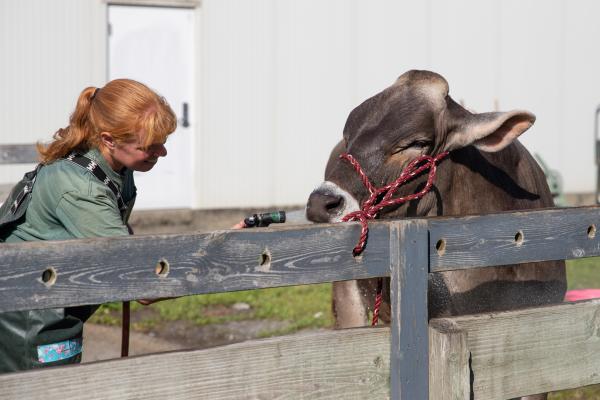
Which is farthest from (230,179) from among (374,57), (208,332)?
(208,332)

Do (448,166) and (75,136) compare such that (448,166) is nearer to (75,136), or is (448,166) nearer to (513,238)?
(513,238)

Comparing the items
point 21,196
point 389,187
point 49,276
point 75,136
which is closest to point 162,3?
point 389,187

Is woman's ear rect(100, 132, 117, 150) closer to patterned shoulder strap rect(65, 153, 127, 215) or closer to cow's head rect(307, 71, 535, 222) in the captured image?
patterned shoulder strap rect(65, 153, 127, 215)

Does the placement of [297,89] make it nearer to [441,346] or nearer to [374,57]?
[374,57]

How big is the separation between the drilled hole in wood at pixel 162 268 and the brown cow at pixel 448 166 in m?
1.42

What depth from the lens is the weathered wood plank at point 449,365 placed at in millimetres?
2975

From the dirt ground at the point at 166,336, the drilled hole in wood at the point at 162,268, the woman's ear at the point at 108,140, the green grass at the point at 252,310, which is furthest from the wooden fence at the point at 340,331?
the green grass at the point at 252,310

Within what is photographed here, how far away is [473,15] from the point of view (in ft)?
45.2

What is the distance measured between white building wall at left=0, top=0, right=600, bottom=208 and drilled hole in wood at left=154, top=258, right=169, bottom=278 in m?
9.00

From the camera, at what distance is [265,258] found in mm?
2750

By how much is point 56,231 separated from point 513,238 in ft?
4.95

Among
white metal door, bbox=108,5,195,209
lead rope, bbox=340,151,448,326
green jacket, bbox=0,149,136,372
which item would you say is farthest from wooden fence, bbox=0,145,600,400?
white metal door, bbox=108,5,195,209

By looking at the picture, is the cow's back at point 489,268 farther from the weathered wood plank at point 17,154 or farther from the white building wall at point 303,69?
the white building wall at point 303,69

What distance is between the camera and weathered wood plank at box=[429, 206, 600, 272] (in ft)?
10.1
